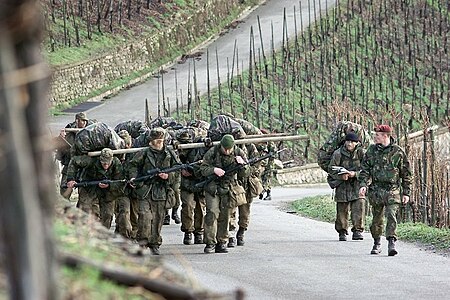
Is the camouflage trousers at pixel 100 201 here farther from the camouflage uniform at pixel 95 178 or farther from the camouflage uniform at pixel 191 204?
the camouflage uniform at pixel 191 204

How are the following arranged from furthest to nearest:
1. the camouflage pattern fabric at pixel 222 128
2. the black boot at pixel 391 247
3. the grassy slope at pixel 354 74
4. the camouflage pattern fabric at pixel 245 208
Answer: the grassy slope at pixel 354 74
the camouflage pattern fabric at pixel 245 208
the camouflage pattern fabric at pixel 222 128
the black boot at pixel 391 247

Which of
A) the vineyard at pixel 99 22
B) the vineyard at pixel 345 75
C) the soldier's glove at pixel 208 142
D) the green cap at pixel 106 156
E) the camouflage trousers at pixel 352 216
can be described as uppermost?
the vineyard at pixel 99 22

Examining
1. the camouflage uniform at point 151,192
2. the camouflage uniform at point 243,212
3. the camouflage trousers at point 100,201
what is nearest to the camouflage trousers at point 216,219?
the camouflage uniform at point 243,212

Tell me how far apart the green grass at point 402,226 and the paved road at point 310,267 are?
0.38m

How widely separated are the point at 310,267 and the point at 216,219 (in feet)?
9.21

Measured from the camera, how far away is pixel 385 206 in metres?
18.7

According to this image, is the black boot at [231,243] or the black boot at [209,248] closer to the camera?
the black boot at [209,248]

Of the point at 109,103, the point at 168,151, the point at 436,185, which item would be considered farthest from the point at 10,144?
the point at 109,103

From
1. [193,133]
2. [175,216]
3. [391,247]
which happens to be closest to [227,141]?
[391,247]

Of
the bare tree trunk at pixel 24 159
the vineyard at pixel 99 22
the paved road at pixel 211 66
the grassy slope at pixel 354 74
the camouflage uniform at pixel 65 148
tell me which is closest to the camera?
the bare tree trunk at pixel 24 159

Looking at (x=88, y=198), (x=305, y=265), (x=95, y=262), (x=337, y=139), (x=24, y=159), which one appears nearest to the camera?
(x=24, y=159)

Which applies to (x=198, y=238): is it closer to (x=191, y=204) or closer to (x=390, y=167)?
(x=191, y=204)

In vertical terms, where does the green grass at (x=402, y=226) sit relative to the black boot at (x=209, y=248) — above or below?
below

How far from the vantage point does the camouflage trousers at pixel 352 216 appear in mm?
20938
